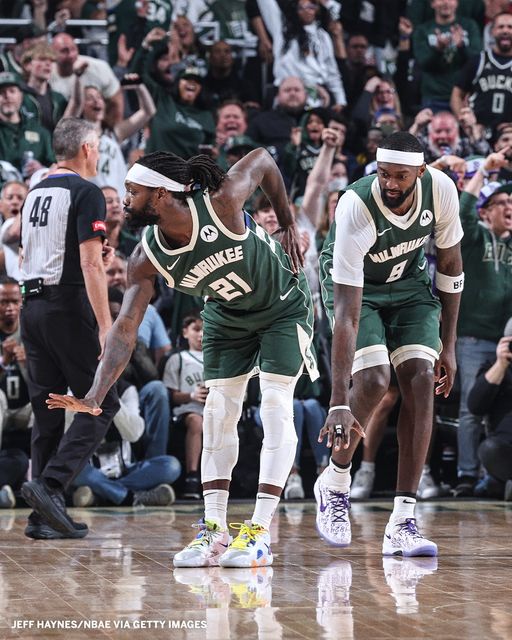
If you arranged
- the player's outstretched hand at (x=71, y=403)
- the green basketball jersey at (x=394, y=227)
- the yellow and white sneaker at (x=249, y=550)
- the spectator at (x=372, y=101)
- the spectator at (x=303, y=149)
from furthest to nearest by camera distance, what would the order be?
the spectator at (x=372, y=101), the spectator at (x=303, y=149), the green basketball jersey at (x=394, y=227), the yellow and white sneaker at (x=249, y=550), the player's outstretched hand at (x=71, y=403)

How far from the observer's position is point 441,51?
37.2 feet

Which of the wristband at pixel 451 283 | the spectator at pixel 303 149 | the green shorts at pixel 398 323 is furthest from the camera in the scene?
the spectator at pixel 303 149

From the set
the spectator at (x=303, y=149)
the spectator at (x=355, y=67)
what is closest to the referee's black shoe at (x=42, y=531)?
the spectator at (x=303, y=149)

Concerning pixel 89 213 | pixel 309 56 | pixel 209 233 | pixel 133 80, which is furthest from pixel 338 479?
pixel 309 56

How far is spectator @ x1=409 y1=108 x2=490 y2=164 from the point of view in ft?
31.3

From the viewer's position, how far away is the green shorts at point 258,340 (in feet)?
15.0

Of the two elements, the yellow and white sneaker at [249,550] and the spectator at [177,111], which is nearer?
the yellow and white sneaker at [249,550]

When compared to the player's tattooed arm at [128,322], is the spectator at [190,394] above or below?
below

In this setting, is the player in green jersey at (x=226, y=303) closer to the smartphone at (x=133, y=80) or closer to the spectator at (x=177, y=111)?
the spectator at (x=177, y=111)

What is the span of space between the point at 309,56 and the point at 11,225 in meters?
4.24

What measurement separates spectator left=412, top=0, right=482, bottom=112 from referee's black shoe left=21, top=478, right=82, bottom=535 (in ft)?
22.9

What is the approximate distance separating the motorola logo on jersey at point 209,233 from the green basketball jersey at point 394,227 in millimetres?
772

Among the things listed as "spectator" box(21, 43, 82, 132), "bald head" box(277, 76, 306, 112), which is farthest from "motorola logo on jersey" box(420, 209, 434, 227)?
"bald head" box(277, 76, 306, 112)

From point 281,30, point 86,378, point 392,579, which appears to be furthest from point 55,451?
point 281,30
